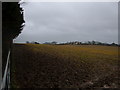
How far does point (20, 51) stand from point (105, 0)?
7.26 ft

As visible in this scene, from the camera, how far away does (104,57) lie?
3.85 meters

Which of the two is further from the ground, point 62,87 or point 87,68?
point 87,68

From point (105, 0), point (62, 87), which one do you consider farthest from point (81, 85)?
point (105, 0)

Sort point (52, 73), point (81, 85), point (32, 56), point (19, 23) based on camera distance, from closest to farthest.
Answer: point (81, 85) < point (52, 73) < point (32, 56) < point (19, 23)

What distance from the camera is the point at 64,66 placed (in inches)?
150

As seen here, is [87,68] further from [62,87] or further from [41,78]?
[41,78]

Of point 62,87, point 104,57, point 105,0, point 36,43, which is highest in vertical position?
point 105,0

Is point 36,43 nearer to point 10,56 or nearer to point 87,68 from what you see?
point 10,56

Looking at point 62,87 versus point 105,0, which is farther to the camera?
point 105,0

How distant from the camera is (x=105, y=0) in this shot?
4.03 meters

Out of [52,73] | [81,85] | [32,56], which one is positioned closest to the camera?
[81,85]

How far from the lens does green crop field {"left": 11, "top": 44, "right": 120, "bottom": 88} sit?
11.4 ft

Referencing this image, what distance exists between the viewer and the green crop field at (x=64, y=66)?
11.4ft

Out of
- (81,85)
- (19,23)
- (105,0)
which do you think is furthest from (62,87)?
(19,23)
